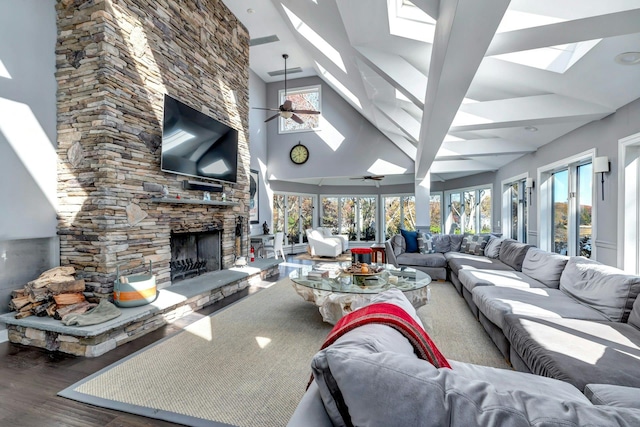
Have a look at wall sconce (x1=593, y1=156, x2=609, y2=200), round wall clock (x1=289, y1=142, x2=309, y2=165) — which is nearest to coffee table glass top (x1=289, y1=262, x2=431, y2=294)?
wall sconce (x1=593, y1=156, x2=609, y2=200)

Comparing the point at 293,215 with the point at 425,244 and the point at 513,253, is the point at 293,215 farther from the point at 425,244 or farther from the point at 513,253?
the point at 513,253

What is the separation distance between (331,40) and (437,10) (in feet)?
7.53

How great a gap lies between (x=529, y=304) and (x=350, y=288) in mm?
1648

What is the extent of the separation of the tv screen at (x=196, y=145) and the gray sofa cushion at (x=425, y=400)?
12.6ft

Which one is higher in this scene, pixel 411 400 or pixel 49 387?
pixel 411 400

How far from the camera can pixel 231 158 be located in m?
5.32

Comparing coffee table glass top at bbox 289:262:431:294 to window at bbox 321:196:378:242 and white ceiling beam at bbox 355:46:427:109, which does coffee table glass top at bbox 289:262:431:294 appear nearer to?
white ceiling beam at bbox 355:46:427:109

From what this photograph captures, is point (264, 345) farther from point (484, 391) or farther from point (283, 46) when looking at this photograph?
point (283, 46)

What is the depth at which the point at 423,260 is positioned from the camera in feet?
18.4

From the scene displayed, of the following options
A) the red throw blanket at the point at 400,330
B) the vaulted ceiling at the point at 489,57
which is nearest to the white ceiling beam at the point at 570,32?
the vaulted ceiling at the point at 489,57

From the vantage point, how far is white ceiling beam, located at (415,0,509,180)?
122 cm

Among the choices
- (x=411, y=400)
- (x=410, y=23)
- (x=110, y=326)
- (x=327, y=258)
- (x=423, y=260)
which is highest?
(x=410, y=23)

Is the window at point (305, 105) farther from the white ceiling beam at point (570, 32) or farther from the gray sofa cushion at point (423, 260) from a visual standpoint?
the white ceiling beam at point (570, 32)

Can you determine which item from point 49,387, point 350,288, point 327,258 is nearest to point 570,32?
point 350,288
